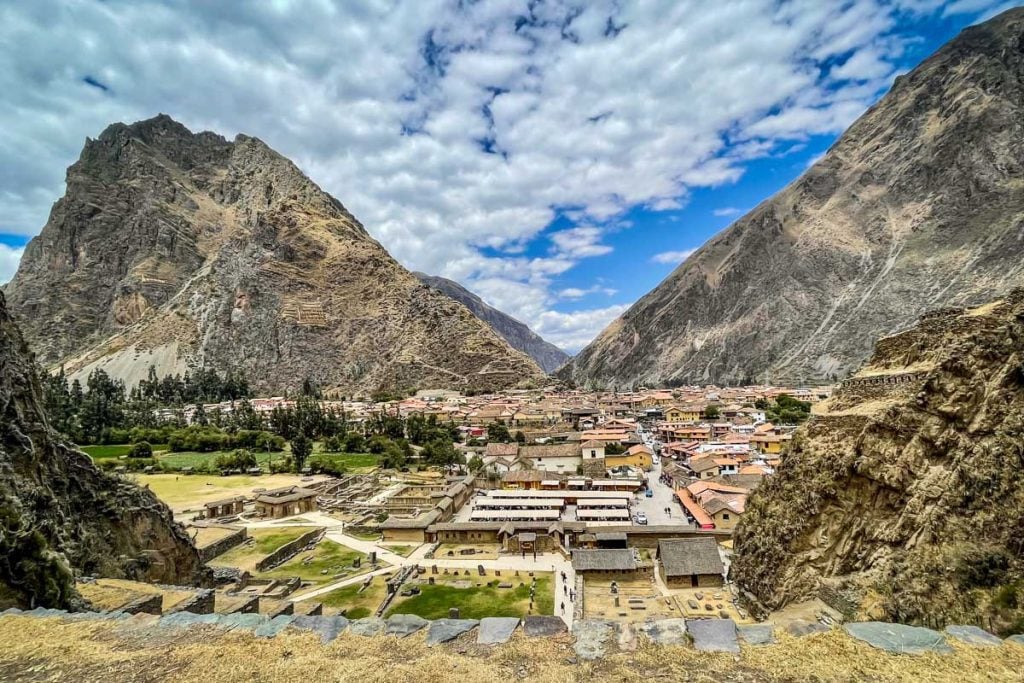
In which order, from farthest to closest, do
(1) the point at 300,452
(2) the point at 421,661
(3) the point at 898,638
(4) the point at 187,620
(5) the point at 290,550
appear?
(1) the point at 300,452 < (5) the point at 290,550 < (4) the point at 187,620 < (2) the point at 421,661 < (3) the point at 898,638

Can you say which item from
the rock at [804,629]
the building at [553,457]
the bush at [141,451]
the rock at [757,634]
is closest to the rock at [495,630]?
the rock at [757,634]

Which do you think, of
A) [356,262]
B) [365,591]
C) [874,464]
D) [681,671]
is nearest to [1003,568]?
[874,464]

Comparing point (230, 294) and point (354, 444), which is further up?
point (230, 294)

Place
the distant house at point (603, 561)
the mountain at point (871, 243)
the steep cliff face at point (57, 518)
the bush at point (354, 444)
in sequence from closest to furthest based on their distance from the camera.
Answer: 1. the steep cliff face at point (57, 518)
2. the distant house at point (603, 561)
3. the bush at point (354, 444)
4. the mountain at point (871, 243)

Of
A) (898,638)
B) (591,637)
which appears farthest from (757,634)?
(591,637)

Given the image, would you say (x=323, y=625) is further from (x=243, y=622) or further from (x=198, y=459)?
(x=198, y=459)

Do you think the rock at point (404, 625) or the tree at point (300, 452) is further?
the tree at point (300, 452)

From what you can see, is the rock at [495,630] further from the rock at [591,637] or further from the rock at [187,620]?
the rock at [187,620]
